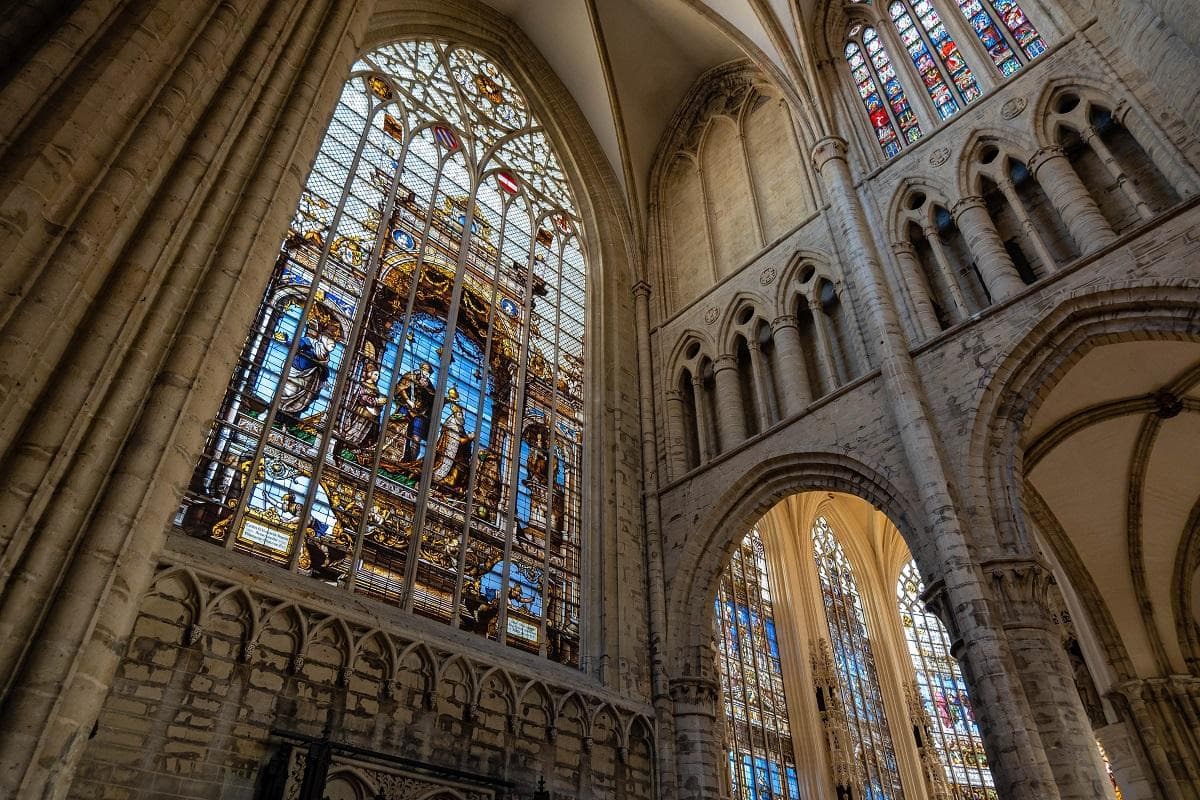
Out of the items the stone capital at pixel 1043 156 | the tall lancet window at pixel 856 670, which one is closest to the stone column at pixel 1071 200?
the stone capital at pixel 1043 156

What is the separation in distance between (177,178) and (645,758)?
7576 millimetres

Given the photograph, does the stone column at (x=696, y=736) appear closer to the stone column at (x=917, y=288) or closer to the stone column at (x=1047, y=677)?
the stone column at (x=1047, y=677)

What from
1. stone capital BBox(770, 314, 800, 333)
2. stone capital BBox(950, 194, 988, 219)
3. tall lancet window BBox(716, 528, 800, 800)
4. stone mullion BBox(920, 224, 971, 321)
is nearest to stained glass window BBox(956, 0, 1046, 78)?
stone capital BBox(950, 194, 988, 219)

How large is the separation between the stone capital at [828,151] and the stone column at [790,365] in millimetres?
2273

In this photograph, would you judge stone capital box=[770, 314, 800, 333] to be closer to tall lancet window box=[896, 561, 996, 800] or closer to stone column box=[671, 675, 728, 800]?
stone column box=[671, 675, 728, 800]

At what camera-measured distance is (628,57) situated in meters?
14.9

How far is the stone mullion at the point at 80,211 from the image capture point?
3.47 m

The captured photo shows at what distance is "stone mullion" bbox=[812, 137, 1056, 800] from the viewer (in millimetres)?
6172

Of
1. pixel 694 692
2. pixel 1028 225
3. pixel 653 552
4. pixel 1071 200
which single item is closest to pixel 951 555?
pixel 694 692

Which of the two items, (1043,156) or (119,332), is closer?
(119,332)

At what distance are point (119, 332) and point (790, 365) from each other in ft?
27.1

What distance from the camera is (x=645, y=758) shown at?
29.7 ft

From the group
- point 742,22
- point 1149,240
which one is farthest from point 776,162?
point 1149,240

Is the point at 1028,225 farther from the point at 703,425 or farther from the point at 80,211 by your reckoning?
the point at 80,211
